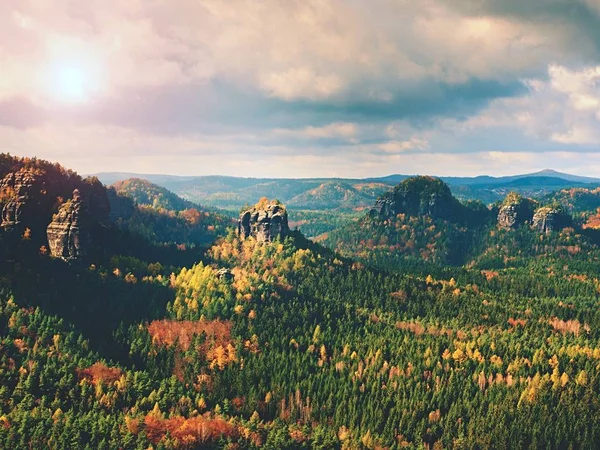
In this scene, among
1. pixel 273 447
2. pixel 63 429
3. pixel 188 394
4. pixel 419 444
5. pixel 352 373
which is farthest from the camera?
pixel 352 373

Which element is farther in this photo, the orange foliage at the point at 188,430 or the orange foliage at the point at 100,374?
the orange foliage at the point at 100,374

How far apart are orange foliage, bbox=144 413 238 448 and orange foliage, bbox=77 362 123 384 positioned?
72.7ft

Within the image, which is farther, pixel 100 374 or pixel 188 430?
pixel 100 374

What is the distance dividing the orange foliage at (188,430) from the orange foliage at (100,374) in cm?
2215

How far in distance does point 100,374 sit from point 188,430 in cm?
3885

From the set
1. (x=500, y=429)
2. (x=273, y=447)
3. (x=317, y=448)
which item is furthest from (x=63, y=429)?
(x=500, y=429)

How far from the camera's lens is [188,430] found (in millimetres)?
145875

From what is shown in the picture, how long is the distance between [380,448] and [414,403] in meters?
24.9

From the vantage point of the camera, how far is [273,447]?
5723 inches

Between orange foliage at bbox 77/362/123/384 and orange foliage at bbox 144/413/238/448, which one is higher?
orange foliage at bbox 77/362/123/384

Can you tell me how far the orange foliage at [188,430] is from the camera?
467 ft

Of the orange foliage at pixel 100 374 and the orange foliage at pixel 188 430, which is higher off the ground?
the orange foliage at pixel 100 374

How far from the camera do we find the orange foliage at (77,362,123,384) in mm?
162250

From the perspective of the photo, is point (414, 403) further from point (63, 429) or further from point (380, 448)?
point (63, 429)
